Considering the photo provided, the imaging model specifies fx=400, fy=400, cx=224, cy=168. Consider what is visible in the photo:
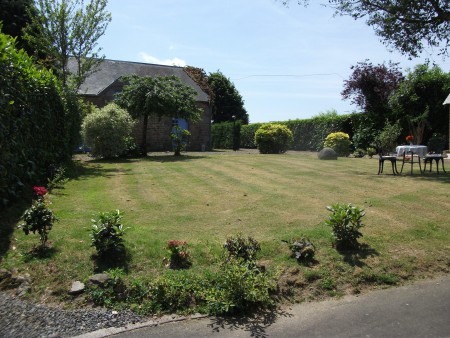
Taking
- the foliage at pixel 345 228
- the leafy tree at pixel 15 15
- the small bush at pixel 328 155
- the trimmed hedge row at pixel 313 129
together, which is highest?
the leafy tree at pixel 15 15

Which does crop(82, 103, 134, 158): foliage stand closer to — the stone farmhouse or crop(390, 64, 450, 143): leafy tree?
the stone farmhouse

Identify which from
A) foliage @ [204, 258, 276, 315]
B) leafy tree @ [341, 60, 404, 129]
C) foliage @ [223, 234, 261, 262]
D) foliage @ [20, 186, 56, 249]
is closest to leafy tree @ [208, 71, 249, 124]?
leafy tree @ [341, 60, 404, 129]

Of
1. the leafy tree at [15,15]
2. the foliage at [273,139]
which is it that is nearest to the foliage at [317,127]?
the foliage at [273,139]

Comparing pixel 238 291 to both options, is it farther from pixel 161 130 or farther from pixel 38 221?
pixel 161 130

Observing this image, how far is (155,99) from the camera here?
1994 centimetres

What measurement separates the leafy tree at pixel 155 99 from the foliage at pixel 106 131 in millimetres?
1745

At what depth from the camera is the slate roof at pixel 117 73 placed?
2716 cm

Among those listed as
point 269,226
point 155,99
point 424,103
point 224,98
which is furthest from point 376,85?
Answer: point 224,98

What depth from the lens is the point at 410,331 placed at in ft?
12.4

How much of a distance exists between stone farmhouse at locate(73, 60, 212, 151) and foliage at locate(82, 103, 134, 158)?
18.3 ft

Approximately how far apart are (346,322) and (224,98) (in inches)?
1960

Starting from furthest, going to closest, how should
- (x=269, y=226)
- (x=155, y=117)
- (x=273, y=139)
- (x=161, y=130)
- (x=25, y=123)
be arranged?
1. (x=161, y=130)
2. (x=155, y=117)
3. (x=273, y=139)
4. (x=25, y=123)
5. (x=269, y=226)

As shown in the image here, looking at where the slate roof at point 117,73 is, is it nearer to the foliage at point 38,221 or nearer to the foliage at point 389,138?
the foliage at point 389,138

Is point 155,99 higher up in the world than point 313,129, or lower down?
higher up
